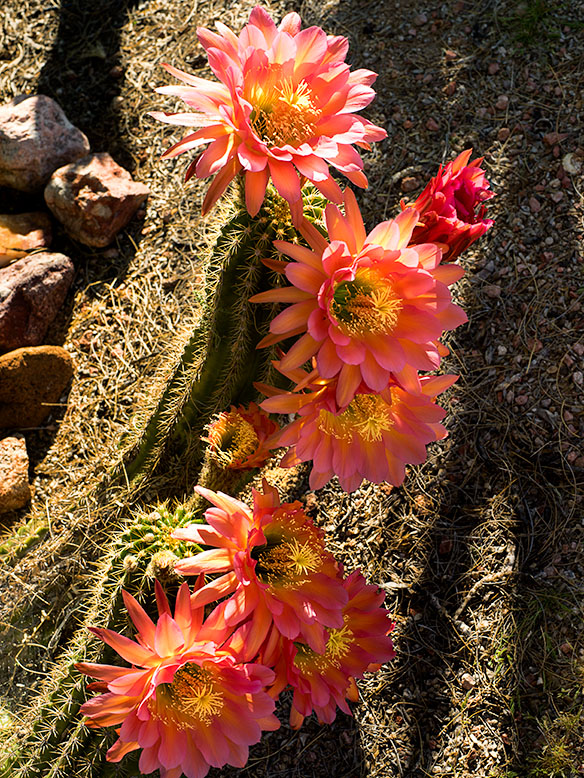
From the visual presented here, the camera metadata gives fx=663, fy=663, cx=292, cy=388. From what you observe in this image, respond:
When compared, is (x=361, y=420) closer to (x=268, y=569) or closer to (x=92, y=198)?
(x=268, y=569)

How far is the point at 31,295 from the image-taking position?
2715 mm

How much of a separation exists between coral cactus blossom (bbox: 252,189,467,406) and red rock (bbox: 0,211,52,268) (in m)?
1.97

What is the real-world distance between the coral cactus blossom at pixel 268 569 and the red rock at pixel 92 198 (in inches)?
71.4

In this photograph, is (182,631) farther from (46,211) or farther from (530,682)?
(46,211)

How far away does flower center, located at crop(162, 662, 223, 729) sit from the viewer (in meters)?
1.31

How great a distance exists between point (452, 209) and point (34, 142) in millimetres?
2215

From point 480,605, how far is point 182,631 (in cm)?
121

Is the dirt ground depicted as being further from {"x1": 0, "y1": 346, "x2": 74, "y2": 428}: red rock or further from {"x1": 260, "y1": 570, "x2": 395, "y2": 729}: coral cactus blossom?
{"x1": 260, "y1": 570, "x2": 395, "y2": 729}: coral cactus blossom

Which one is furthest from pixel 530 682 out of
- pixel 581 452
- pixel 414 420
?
pixel 414 420

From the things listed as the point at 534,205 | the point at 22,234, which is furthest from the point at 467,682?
the point at 22,234

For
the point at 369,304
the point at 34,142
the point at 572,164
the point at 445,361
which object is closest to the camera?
the point at 369,304

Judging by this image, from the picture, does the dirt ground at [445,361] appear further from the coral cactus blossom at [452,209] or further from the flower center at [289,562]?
the coral cactus blossom at [452,209]

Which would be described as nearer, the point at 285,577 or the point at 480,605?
the point at 285,577

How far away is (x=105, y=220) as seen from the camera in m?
2.82
